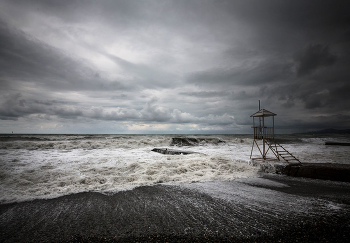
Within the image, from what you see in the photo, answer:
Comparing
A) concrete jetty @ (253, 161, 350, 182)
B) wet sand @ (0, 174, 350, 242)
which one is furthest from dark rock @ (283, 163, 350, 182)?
wet sand @ (0, 174, 350, 242)

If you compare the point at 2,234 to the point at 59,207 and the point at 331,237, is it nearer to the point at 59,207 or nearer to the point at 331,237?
the point at 59,207

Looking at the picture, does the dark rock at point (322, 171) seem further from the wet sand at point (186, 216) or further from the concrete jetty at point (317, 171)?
the wet sand at point (186, 216)

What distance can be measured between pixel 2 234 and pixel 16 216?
2.35 ft

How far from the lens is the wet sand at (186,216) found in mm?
2326

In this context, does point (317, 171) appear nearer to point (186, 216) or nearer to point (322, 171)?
point (322, 171)

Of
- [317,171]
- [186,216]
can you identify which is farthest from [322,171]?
[186,216]

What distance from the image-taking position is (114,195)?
4098 mm

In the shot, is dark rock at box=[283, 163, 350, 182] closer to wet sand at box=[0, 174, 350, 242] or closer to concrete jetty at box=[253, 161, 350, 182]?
concrete jetty at box=[253, 161, 350, 182]

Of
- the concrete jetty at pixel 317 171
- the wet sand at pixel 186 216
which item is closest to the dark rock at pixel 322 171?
the concrete jetty at pixel 317 171

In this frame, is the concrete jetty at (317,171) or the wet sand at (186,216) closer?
→ the wet sand at (186,216)

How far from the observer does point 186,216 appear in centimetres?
294

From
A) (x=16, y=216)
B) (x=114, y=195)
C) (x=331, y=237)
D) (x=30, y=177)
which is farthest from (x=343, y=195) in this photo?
(x=30, y=177)

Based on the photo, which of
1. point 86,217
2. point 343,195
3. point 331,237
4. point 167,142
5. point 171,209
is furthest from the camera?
point 167,142

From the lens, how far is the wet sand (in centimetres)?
233
